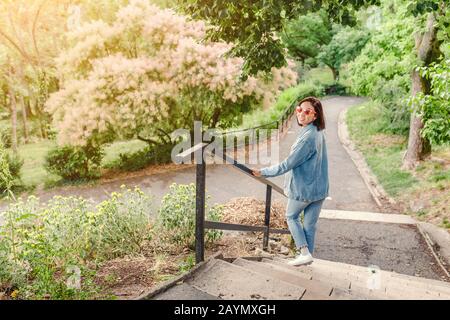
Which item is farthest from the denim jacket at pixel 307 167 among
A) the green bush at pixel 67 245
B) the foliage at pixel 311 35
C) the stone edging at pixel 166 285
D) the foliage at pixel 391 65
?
the foliage at pixel 311 35

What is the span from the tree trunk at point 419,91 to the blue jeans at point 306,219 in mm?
9066

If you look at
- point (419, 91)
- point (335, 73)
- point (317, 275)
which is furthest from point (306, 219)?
point (335, 73)

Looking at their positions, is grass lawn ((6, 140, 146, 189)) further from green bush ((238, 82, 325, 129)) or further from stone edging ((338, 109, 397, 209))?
stone edging ((338, 109, 397, 209))

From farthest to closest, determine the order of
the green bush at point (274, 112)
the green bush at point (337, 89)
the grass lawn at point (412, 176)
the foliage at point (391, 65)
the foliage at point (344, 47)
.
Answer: the green bush at point (337, 89)
the foliage at point (344, 47)
the green bush at point (274, 112)
the foliage at point (391, 65)
the grass lawn at point (412, 176)

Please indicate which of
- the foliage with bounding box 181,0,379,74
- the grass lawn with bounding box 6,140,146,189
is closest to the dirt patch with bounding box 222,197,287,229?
the foliage with bounding box 181,0,379,74

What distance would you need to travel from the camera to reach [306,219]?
178 inches

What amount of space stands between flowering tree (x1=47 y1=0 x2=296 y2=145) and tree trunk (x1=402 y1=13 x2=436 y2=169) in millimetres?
4985

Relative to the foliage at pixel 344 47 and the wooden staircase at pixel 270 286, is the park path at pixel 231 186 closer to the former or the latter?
the wooden staircase at pixel 270 286

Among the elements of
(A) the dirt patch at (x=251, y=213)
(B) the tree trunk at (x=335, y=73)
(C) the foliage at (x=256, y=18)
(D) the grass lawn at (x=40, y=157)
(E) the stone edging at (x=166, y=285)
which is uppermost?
(B) the tree trunk at (x=335, y=73)

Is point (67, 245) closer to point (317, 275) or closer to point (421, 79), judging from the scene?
point (317, 275)

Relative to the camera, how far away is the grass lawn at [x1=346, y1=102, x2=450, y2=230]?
9728mm

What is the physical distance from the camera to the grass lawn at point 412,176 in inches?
383

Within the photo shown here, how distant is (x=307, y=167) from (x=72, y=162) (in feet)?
37.3
